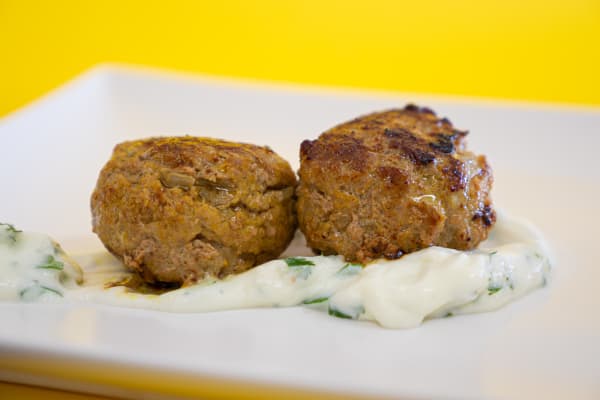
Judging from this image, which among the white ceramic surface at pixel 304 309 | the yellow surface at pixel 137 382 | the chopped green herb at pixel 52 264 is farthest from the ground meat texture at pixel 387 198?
the chopped green herb at pixel 52 264

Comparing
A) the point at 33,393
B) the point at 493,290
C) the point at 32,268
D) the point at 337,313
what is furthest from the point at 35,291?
the point at 493,290

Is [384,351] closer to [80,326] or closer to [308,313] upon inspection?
[308,313]

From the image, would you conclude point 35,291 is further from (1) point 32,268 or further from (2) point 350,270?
(2) point 350,270

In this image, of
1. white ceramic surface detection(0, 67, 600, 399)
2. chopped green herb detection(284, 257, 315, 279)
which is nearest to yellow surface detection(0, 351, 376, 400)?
white ceramic surface detection(0, 67, 600, 399)

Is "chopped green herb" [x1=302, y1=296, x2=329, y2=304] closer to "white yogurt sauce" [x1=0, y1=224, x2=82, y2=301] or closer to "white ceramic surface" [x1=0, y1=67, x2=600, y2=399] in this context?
"white ceramic surface" [x1=0, y1=67, x2=600, y2=399]

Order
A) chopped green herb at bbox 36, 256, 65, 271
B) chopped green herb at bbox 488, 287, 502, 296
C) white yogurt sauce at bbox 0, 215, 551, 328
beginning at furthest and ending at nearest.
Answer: chopped green herb at bbox 36, 256, 65, 271, chopped green herb at bbox 488, 287, 502, 296, white yogurt sauce at bbox 0, 215, 551, 328
